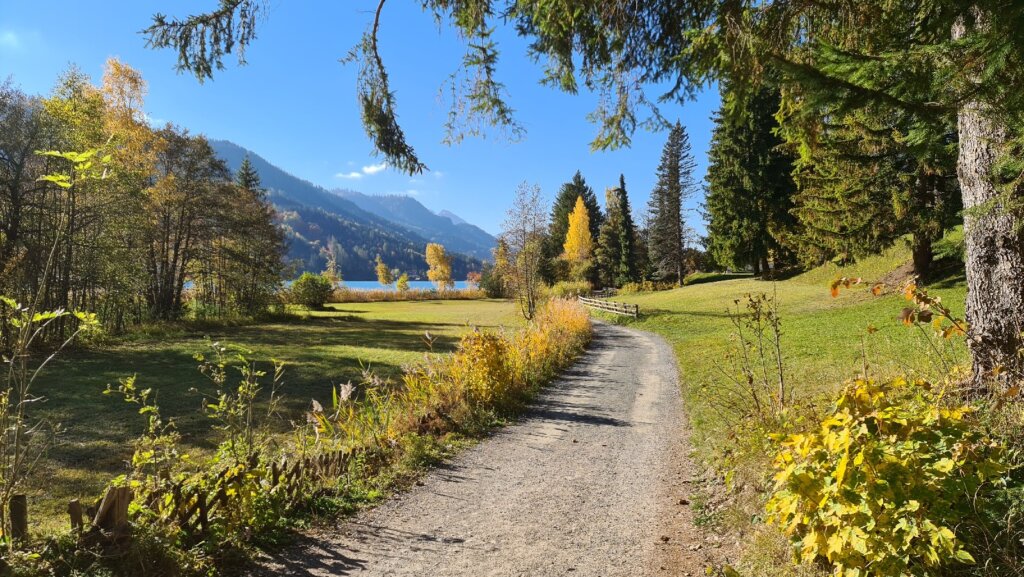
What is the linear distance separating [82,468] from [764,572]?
7.73m

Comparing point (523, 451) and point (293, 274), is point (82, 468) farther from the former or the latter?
point (293, 274)

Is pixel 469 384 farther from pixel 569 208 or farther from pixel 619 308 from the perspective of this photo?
pixel 569 208

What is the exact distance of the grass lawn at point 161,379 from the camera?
5.83m

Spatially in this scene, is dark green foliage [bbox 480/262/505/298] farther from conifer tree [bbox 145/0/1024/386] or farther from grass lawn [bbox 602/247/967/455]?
conifer tree [bbox 145/0/1024/386]

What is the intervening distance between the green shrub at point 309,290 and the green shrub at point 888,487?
36.7 meters

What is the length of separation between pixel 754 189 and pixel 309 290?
3498 cm

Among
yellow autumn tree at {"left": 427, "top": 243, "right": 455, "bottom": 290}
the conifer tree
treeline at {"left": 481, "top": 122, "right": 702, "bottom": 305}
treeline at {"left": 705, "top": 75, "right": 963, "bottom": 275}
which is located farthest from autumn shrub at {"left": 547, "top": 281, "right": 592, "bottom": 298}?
the conifer tree

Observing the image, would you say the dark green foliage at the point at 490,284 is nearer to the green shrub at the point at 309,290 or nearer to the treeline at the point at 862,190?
the green shrub at the point at 309,290

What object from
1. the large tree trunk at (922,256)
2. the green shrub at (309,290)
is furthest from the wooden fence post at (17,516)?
the green shrub at (309,290)

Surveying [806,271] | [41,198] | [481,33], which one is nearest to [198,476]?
[481,33]

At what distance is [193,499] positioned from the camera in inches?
138

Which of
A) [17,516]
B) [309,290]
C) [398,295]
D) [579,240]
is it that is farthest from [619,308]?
[398,295]

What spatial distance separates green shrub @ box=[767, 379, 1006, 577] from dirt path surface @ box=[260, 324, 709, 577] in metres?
1.30

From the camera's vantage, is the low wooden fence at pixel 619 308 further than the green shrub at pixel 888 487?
Yes
